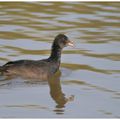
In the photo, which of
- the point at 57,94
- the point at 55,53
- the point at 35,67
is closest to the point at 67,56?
the point at 55,53

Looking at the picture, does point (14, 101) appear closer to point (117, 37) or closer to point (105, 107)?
point (105, 107)

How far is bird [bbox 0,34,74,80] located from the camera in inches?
635

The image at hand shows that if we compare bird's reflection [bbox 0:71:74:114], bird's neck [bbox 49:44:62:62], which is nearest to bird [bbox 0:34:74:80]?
bird's neck [bbox 49:44:62:62]

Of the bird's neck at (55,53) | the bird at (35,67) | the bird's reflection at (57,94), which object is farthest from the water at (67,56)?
the bird's neck at (55,53)

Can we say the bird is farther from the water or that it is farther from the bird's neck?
the water

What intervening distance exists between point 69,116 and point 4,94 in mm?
1958

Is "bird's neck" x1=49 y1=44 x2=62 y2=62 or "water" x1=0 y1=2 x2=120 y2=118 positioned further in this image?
"bird's neck" x1=49 y1=44 x2=62 y2=62

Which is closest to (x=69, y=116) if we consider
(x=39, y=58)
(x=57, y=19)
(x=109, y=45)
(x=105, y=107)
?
(x=105, y=107)

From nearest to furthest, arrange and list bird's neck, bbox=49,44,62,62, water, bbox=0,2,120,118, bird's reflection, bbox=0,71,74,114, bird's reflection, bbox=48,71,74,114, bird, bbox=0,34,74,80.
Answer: water, bbox=0,2,120,118
bird's reflection, bbox=48,71,74,114
bird's reflection, bbox=0,71,74,114
bird, bbox=0,34,74,80
bird's neck, bbox=49,44,62,62

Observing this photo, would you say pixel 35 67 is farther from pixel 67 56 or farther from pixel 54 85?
pixel 67 56

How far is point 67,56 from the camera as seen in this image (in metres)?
18.5

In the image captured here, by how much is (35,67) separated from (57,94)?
3.55ft

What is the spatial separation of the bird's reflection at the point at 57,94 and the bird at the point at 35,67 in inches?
6.2

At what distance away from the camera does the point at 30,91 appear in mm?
15297
